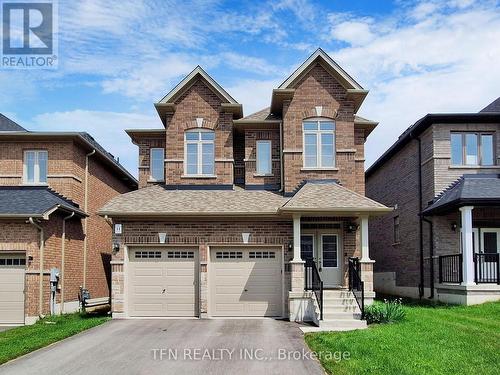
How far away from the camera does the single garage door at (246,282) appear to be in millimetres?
17766

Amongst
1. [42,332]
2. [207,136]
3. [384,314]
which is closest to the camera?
[384,314]

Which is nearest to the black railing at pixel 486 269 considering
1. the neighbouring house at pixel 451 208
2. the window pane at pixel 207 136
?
the neighbouring house at pixel 451 208

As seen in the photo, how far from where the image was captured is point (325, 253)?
18.6 metres

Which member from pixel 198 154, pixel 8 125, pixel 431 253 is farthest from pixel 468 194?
pixel 8 125

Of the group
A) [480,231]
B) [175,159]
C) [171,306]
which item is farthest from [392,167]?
[171,306]

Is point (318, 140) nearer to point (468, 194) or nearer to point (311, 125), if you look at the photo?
point (311, 125)

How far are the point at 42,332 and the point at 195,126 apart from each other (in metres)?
8.54

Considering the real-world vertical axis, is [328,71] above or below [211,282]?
above

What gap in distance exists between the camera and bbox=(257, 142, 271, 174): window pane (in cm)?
2003

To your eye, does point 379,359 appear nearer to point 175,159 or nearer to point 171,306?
point 171,306

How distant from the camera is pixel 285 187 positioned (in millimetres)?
19156

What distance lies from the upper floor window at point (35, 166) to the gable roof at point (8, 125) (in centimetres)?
135

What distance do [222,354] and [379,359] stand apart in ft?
10.6

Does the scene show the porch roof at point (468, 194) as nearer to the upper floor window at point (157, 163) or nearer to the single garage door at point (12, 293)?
the upper floor window at point (157, 163)
